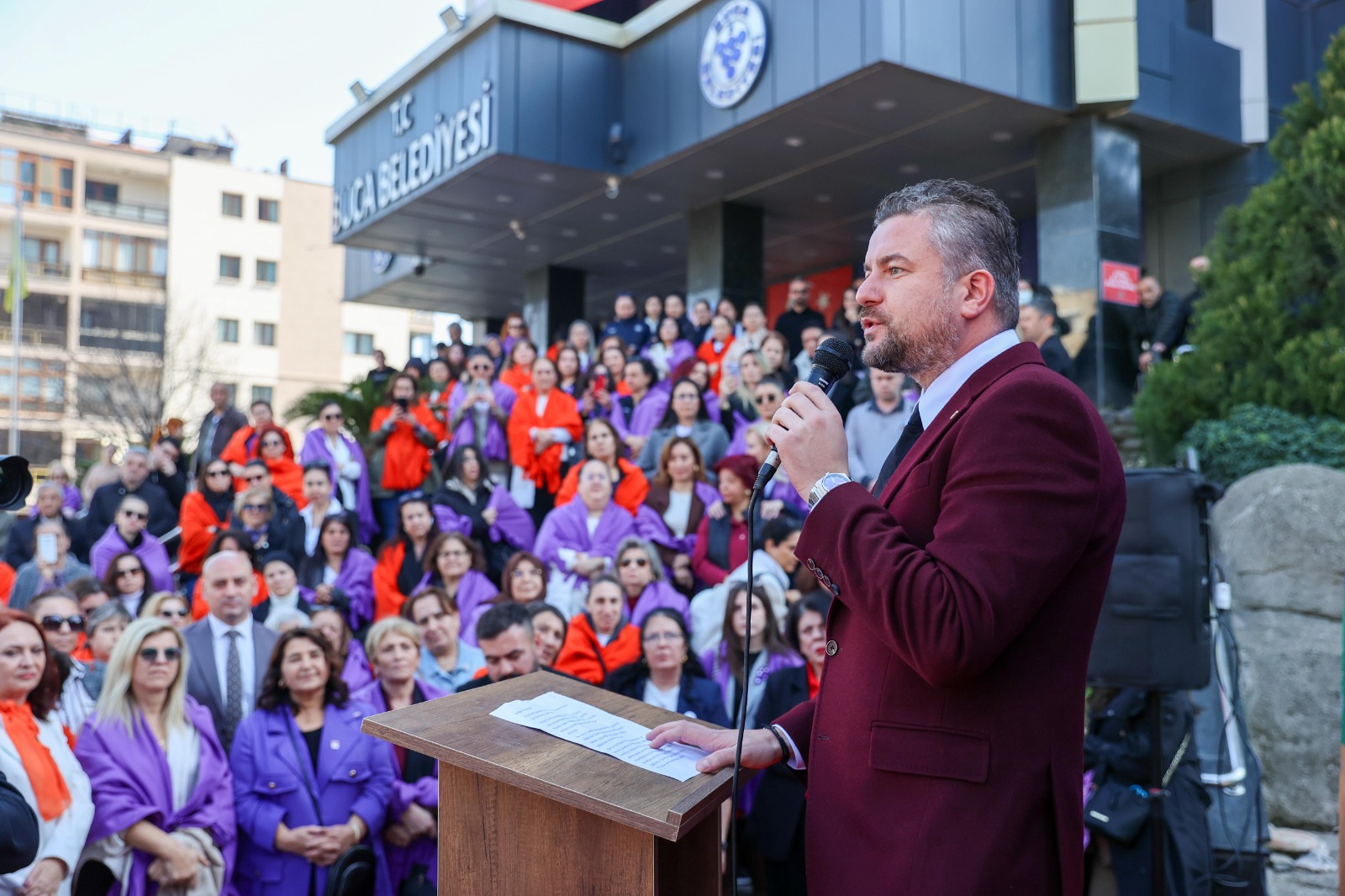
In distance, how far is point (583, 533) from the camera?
25.6 ft

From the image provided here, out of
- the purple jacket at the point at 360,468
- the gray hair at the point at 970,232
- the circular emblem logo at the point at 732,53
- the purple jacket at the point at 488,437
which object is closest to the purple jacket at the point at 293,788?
the gray hair at the point at 970,232

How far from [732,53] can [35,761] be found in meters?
9.80

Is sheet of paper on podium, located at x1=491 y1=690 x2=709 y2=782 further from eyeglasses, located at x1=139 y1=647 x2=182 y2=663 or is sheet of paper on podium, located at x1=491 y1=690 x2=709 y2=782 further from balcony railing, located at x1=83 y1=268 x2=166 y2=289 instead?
balcony railing, located at x1=83 y1=268 x2=166 y2=289

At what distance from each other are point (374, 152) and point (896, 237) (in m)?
15.2

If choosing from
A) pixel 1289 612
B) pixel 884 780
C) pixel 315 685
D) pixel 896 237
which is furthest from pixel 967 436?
pixel 1289 612

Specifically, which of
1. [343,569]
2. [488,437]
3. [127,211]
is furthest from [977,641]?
[127,211]

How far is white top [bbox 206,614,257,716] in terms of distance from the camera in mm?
5500

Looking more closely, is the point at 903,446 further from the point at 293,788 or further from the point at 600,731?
the point at 293,788

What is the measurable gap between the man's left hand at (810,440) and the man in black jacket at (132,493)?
9.22 metres

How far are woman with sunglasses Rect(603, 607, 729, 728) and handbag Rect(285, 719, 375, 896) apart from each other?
1414mm

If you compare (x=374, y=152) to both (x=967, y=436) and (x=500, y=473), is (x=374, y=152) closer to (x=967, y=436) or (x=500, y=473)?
(x=500, y=473)

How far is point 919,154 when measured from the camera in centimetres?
1242

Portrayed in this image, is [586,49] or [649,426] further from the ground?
[586,49]

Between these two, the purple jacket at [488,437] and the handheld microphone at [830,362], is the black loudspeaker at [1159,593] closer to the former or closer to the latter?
the handheld microphone at [830,362]
